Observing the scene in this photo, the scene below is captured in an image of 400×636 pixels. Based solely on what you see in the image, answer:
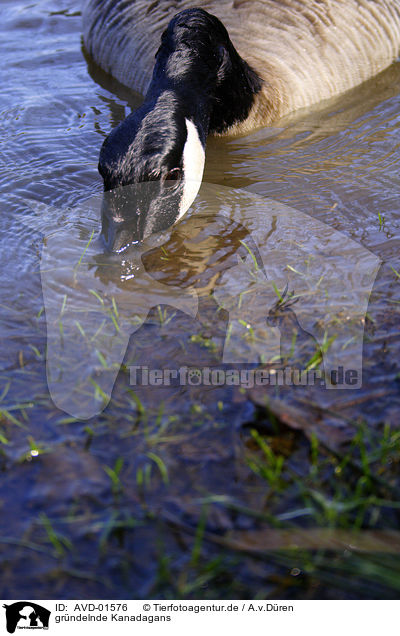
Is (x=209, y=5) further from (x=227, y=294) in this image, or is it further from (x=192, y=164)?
(x=227, y=294)

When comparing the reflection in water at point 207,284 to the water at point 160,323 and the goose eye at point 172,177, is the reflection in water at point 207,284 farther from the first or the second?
the goose eye at point 172,177

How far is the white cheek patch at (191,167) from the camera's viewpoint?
378 centimetres

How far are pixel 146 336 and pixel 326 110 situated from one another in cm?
343

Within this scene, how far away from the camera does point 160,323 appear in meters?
3.03

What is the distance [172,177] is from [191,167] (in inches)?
12.7

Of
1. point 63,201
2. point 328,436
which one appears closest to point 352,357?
point 328,436

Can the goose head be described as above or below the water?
above

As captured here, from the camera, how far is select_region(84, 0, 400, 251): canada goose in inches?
134
